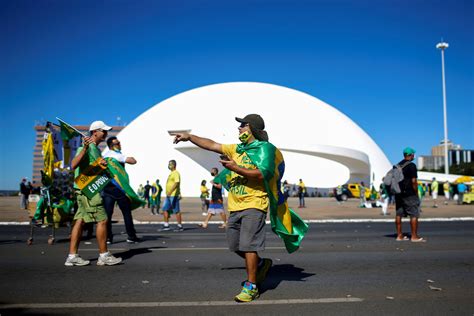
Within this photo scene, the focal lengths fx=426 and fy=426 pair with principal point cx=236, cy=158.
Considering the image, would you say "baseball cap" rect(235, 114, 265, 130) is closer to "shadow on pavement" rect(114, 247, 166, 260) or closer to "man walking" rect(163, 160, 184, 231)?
"shadow on pavement" rect(114, 247, 166, 260)

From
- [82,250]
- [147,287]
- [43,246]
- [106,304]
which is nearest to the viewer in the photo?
[106,304]

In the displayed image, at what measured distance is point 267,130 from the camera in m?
48.2

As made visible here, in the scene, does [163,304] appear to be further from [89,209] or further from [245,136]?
[89,209]

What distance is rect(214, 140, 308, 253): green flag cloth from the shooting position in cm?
388

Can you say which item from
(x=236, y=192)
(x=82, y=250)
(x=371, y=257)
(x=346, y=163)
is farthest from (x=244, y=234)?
(x=346, y=163)

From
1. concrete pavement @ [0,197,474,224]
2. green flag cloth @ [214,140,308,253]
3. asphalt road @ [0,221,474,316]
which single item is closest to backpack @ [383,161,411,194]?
Result: asphalt road @ [0,221,474,316]

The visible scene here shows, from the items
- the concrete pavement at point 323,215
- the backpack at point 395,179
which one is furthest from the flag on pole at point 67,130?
the concrete pavement at point 323,215

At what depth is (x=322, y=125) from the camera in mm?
53312

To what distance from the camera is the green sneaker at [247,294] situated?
3.73 meters

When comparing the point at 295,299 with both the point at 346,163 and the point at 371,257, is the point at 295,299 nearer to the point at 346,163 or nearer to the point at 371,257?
the point at 371,257

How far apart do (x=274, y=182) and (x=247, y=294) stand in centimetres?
104

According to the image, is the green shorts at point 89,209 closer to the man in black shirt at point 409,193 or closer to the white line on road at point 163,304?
the white line on road at point 163,304

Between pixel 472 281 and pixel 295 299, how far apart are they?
2.16 metres

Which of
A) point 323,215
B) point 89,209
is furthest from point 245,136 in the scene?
point 323,215
